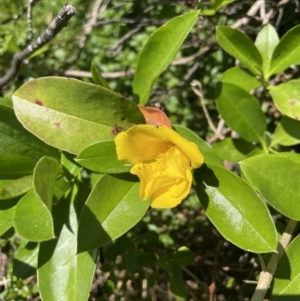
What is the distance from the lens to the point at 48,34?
1150 millimetres

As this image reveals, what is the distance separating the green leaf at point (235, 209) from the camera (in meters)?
0.92

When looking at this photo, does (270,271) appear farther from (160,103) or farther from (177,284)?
(160,103)

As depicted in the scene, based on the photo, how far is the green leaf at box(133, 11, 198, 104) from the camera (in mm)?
1130

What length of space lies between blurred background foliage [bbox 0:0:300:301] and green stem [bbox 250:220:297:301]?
10.8 inches

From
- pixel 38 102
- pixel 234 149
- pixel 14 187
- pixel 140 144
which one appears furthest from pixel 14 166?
pixel 234 149

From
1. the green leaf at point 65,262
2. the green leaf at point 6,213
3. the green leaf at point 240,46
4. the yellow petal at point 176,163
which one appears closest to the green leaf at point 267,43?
the green leaf at point 240,46

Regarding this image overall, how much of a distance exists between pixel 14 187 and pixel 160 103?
1.00m

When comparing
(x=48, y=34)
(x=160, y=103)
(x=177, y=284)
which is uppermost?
(x=48, y=34)

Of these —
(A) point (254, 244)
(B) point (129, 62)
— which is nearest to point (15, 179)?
(A) point (254, 244)

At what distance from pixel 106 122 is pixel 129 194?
16 centimetres

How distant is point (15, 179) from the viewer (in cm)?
107

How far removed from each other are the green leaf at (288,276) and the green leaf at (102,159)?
39cm

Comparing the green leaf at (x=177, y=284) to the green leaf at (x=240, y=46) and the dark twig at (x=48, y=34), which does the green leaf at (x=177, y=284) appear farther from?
the dark twig at (x=48, y=34)

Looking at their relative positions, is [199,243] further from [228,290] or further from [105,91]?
[105,91]
